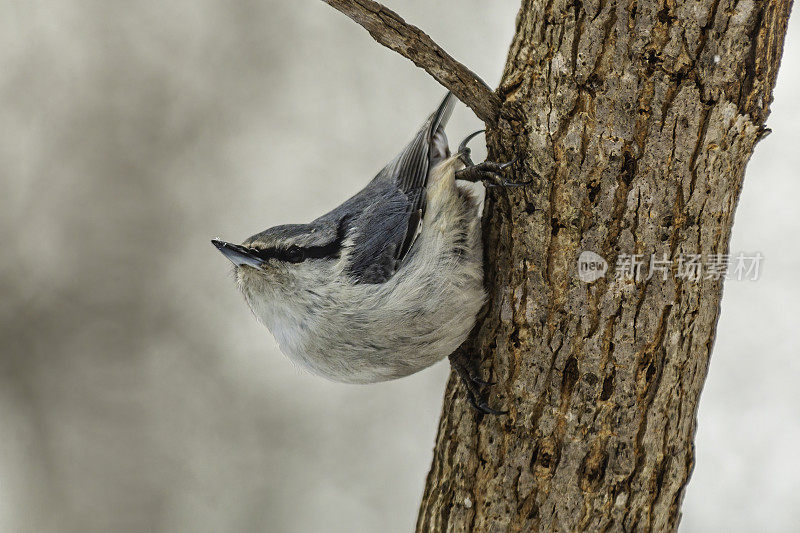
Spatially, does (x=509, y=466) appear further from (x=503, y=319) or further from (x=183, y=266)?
(x=183, y=266)

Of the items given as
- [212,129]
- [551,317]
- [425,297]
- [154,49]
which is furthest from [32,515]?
[551,317]

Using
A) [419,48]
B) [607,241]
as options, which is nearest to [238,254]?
[419,48]

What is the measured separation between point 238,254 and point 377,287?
392 mm

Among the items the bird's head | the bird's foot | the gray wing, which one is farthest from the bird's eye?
the bird's foot

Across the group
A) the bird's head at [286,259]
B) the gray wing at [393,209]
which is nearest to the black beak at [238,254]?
the bird's head at [286,259]

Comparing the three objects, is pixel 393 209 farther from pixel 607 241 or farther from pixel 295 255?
pixel 607 241

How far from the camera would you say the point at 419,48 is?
A: 1.73 meters

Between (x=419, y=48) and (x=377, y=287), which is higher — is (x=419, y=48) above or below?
above

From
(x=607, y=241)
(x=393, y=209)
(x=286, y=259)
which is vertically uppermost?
(x=393, y=209)

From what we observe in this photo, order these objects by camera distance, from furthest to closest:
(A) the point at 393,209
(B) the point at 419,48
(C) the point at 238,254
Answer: (A) the point at 393,209, (C) the point at 238,254, (B) the point at 419,48

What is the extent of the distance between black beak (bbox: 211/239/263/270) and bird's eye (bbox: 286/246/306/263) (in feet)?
0.26

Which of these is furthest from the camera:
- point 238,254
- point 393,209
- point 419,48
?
point 393,209

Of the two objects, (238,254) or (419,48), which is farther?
(238,254)

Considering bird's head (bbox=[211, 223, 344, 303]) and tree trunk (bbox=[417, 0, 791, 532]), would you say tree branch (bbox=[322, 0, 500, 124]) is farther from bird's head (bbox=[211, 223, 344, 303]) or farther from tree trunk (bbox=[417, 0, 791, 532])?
bird's head (bbox=[211, 223, 344, 303])
